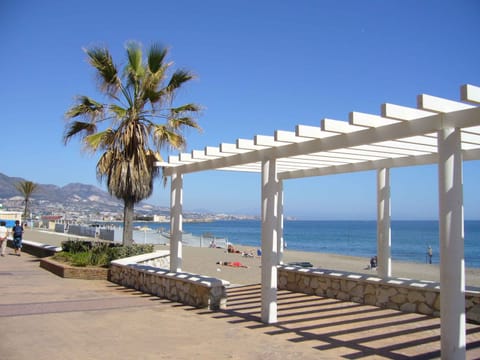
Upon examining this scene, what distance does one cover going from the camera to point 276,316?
7918 millimetres

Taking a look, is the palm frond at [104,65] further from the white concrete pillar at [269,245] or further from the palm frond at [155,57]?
the white concrete pillar at [269,245]

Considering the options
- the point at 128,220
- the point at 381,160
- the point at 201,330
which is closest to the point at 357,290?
the point at 381,160

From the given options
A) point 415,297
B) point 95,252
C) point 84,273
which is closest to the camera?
point 415,297

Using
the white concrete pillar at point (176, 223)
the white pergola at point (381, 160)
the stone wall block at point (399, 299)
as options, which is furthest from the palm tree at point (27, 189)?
the stone wall block at point (399, 299)

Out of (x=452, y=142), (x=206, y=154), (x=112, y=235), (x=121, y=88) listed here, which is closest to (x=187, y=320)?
(x=206, y=154)

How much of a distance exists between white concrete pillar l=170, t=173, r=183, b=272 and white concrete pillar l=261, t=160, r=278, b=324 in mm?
3254

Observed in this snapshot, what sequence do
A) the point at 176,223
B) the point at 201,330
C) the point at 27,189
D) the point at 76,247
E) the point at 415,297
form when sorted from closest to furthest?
the point at 201,330, the point at 415,297, the point at 176,223, the point at 76,247, the point at 27,189

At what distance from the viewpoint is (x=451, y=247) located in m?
5.47

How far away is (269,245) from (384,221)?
3.12 m

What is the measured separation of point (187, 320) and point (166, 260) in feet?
25.6

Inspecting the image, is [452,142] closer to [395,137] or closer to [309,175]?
[395,137]

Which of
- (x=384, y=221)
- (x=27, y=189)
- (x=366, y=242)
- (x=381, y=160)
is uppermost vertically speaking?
(x=27, y=189)

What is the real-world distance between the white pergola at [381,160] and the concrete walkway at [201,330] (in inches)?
32.0

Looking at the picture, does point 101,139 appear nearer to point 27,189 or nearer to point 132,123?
point 132,123
